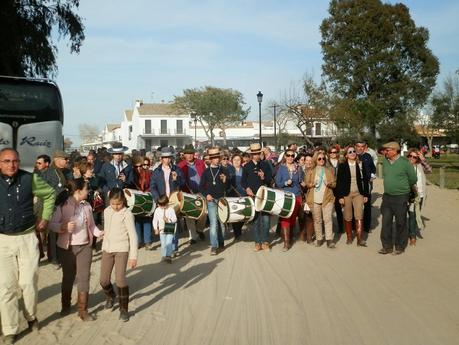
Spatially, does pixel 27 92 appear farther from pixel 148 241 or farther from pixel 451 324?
pixel 451 324

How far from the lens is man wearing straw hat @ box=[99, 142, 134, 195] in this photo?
1053 centimetres

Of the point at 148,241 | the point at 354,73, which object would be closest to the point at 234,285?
the point at 148,241

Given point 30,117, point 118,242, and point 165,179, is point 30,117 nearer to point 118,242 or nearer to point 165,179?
point 165,179

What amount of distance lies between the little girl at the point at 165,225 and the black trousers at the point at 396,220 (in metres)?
3.59

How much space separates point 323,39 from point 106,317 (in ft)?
145

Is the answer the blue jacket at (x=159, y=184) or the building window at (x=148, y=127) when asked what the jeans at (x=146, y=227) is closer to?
the blue jacket at (x=159, y=184)

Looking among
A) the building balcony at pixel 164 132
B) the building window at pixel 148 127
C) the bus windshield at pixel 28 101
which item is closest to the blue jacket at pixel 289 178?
the bus windshield at pixel 28 101

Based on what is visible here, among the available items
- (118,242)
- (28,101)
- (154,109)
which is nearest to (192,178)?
(118,242)

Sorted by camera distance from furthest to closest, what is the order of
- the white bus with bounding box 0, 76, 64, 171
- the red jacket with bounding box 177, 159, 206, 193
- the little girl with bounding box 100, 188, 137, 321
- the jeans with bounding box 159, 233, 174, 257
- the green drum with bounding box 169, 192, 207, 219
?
the white bus with bounding box 0, 76, 64, 171 → the red jacket with bounding box 177, 159, 206, 193 → the green drum with bounding box 169, 192, 207, 219 → the jeans with bounding box 159, 233, 174, 257 → the little girl with bounding box 100, 188, 137, 321

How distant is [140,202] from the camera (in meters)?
9.80

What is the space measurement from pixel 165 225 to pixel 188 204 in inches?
28.9

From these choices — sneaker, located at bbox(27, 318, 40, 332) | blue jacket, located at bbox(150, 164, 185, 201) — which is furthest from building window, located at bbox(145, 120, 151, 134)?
sneaker, located at bbox(27, 318, 40, 332)

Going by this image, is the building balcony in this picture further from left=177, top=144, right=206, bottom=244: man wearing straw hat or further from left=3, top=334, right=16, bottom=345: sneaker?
left=3, top=334, right=16, bottom=345: sneaker

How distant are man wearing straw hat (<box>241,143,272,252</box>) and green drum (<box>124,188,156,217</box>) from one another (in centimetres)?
178
